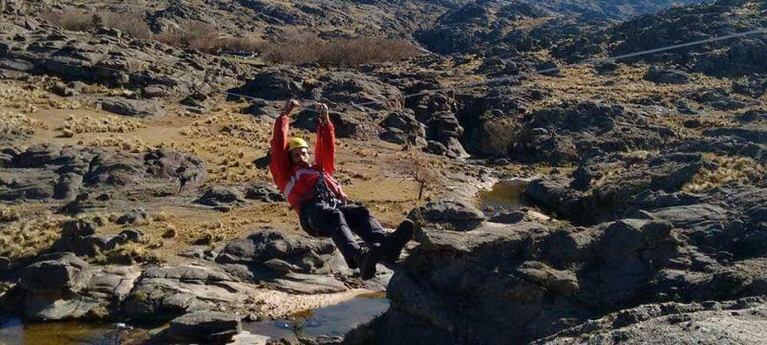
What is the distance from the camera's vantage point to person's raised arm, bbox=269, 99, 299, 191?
1141 cm

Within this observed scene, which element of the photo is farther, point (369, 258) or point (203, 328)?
point (203, 328)

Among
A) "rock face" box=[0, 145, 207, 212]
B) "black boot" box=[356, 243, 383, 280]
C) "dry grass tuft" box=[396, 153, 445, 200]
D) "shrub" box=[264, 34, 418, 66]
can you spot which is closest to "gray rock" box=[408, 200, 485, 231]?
"black boot" box=[356, 243, 383, 280]

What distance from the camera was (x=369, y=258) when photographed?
32.6 ft

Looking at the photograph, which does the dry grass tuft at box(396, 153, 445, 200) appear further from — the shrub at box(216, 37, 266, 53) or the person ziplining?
the shrub at box(216, 37, 266, 53)

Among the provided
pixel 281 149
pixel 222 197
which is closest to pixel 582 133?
pixel 222 197

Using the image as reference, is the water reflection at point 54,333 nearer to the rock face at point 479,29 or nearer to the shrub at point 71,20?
the shrub at point 71,20

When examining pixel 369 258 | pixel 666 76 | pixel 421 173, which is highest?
pixel 666 76

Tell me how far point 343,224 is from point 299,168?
1552 millimetres

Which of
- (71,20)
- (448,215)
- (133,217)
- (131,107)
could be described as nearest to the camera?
(448,215)

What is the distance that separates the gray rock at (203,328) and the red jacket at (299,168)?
7747mm

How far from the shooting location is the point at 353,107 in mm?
54344

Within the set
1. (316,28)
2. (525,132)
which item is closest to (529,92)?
(525,132)

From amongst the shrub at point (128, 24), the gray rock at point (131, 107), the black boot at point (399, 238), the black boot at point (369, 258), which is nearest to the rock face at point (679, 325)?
the black boot at point (399, 238)

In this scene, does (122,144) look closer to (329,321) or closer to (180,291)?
(180,291)
